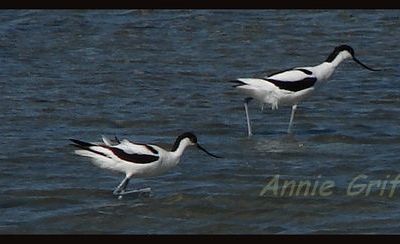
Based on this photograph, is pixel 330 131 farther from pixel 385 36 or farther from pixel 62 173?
pixel 385 36

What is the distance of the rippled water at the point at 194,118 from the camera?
9.56m

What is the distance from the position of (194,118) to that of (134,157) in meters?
3.22

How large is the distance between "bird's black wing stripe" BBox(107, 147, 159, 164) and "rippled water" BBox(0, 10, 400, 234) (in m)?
0.30

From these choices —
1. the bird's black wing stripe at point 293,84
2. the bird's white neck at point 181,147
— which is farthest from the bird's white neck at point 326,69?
the bird's white neck at point 181,147

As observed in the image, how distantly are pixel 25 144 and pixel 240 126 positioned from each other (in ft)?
7.00

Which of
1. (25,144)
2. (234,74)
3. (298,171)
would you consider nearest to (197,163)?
(298,171)

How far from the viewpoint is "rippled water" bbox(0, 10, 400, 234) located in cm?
956

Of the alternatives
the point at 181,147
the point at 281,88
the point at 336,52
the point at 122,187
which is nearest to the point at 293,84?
the point at 281,88

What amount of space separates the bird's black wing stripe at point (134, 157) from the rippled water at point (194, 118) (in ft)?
0.99

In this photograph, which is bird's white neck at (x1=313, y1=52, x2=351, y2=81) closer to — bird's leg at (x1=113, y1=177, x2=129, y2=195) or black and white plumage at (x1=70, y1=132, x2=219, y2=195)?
black and white plumage at (x1=70, y1=132, x2=219, y2=195)

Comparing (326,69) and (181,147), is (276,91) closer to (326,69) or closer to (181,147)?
(326,69)

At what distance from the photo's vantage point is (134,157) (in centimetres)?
978

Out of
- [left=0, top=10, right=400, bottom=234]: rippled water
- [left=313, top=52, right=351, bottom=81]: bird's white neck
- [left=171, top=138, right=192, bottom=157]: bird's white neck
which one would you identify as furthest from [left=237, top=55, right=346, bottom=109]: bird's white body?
[left=171, top=138, right=192, bottom=157]: bird's white neck

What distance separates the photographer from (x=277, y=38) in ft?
58.9
